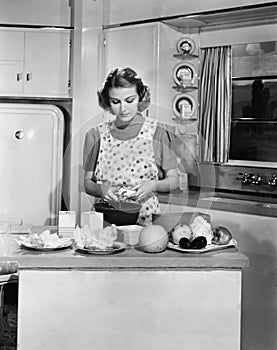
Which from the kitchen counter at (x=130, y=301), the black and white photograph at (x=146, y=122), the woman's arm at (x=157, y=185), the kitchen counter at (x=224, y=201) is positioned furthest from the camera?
the kitchen counter at (x=224, y=201)

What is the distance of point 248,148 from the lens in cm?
353

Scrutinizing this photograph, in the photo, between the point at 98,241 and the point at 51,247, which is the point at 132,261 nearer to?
the point at 98,241

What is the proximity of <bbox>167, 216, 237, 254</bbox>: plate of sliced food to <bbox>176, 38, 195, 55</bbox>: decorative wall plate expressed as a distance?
1.75 meters

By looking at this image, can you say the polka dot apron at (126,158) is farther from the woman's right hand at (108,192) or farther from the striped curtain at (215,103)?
the striped curtain at (215,103)

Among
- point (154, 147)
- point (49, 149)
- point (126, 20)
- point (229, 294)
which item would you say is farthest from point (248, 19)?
point (229, 294)

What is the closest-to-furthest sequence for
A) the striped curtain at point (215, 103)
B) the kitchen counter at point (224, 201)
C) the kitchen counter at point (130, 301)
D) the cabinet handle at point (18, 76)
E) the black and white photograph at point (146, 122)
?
the kitchen counter at point (130, 301)
the black and white photograph at point (146, 122)
the kitchen counter at point (224, 201)
the striped curtain at point (215, 103)
the cabinet handle at point (18, 76)

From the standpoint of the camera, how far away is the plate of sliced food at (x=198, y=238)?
1.98m

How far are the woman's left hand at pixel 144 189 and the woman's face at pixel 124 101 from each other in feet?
0.94

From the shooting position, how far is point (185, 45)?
11.9 ft

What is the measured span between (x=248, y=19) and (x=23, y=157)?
148cm

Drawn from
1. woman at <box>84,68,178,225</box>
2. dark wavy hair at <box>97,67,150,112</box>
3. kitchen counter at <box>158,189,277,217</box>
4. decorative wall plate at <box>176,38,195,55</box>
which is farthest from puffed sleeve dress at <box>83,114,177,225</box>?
decorative wall plate at <box>176,38,195,55</box>

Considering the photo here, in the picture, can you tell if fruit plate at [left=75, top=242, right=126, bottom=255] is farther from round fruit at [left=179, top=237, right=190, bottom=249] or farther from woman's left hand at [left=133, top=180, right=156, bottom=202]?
woman's left hand at [left=133, top=180, right=156, bottom=202]

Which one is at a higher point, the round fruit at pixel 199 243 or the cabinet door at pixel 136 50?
the cabinet door at pixel 136 50

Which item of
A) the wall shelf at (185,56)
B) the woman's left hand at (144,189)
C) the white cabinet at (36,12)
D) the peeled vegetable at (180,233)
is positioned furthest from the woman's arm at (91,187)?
the white cabinet at (36,12)
